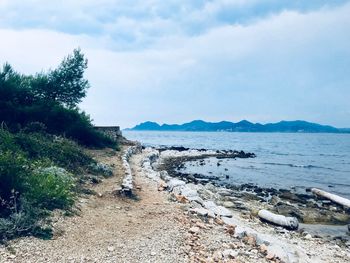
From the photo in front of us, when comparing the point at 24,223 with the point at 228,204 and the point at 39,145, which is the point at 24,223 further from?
the point at 228,204

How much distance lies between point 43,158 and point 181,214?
6.48 meters

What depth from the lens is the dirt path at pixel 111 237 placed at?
6438 mm

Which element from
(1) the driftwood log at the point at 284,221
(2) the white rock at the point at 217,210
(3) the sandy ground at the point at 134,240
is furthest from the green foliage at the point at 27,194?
(1) the driftwood log at the point at 284,221

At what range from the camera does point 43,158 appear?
13.1 metres

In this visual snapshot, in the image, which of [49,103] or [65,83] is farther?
[65,83]

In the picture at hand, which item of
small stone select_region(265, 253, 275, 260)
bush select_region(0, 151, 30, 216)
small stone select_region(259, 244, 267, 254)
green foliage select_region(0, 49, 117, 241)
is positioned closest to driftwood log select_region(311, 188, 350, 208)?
small stone select_region(259, 244, 267, 254)

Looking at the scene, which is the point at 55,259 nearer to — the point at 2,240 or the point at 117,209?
the point at 2,240

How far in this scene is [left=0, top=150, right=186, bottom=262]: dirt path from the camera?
6.44 meters

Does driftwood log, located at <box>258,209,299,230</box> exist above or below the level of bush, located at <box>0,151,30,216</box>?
below

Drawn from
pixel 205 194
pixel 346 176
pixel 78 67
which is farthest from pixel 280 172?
pixel 78 67

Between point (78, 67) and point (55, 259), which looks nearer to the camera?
point (55, 259)

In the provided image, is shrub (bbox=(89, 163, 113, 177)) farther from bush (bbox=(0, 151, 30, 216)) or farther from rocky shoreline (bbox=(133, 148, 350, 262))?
bush (bbox=(0, 151, 30, 216))

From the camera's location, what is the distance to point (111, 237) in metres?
7.49

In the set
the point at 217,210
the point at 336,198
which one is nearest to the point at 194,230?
the point at 217,210
